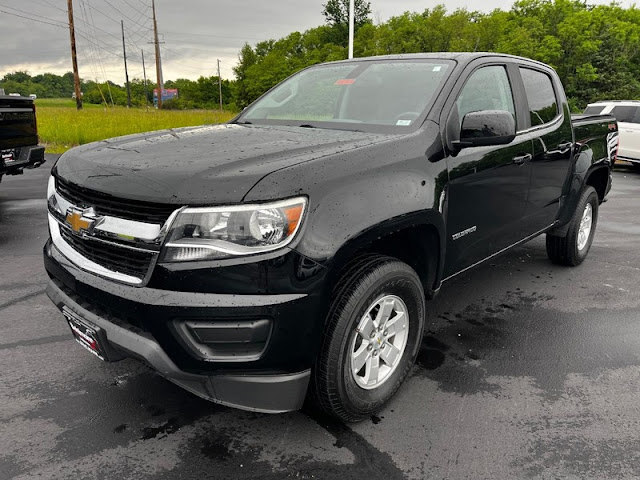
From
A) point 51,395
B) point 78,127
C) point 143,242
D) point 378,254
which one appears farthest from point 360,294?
point 78,127

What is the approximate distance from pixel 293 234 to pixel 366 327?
69cm

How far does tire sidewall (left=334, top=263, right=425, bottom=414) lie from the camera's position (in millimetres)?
2308

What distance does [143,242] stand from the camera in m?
2.09

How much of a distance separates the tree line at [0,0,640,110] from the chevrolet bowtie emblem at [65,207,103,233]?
45383mm

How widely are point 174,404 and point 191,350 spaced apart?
2.77ft

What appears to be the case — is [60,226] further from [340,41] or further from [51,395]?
[340,41]

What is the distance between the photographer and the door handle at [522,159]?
348 cm

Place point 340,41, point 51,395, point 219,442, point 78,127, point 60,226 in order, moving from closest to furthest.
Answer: point 219,442
point 60,226
point 51,395
point 78,127
point 340,41

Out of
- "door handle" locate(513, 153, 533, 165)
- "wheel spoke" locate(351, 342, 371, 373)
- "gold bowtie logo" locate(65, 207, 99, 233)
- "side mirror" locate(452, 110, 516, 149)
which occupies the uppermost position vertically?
"side mirror" locate(452, 110, 516, 149)

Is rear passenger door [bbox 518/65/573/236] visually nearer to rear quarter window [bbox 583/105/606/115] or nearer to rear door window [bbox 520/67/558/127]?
rear door window [bbox 520/67/558/127]

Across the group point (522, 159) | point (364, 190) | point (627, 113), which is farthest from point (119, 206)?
point (627, 113)

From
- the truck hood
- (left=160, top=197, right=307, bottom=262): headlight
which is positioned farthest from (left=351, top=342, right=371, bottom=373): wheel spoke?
the truck hood

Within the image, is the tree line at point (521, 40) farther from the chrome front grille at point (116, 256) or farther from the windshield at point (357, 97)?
the chrome front grille at point (116, 256)

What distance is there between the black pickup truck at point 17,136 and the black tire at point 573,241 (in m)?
6.25
